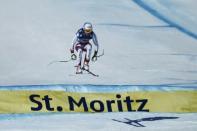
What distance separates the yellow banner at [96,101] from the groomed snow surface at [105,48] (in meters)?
0.04

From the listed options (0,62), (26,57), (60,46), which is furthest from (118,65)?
(0,62)

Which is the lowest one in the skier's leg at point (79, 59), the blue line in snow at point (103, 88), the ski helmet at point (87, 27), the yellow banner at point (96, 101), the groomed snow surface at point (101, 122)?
the groomed snow surface at point (101, 122)

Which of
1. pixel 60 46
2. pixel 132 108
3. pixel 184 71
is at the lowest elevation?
pixel 132 108

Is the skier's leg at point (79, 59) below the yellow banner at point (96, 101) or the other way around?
the other way around

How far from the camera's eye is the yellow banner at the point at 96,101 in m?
2.06

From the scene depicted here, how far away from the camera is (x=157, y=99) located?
7.07 ft

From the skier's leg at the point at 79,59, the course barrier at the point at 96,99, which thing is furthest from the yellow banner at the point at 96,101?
the skier's leg at the point at 79,59

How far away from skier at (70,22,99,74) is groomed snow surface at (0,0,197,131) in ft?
0.10

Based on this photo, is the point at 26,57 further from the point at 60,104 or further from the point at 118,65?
the point at 118,65

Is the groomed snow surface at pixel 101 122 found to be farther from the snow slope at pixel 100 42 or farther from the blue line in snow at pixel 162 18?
the blue line in snow at pixel 162 18

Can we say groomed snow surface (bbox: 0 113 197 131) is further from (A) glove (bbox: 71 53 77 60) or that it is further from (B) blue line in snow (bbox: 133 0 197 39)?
(B) blue line in snow (bbox: 133 0 197 39)

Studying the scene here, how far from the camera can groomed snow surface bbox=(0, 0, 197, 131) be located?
2018 mm

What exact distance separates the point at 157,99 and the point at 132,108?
0.47 feet

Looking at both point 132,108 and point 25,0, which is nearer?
point 25,0
